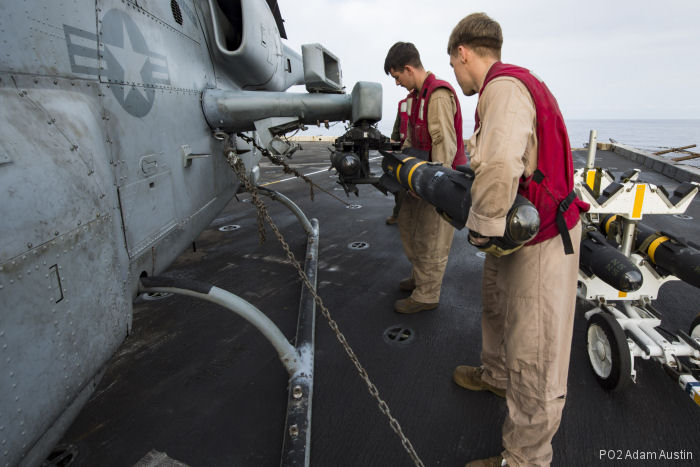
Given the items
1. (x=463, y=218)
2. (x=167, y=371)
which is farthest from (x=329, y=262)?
(x=463, y=218)

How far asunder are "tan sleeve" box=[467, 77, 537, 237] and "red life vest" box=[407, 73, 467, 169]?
55.9 inches

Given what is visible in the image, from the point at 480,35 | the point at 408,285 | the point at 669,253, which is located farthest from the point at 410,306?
the point at 480,35

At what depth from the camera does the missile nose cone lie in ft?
7.91

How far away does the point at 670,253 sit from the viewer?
8.59ft

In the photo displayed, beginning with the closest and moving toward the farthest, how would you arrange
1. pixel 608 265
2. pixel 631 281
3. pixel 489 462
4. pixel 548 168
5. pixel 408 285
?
1. pixel 548 168
2. pixel 489 462
3. pixel 631 281
4. pixel 608 265
5. pixel 408 285

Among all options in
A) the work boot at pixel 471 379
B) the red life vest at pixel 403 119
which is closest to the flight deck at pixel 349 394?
the work boot at pixel 471 379

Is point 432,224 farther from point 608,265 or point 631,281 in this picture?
point 631,281

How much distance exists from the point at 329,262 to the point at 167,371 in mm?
2502

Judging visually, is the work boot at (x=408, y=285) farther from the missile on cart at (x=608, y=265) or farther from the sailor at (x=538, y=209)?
the sailor at (x=538, y=209)

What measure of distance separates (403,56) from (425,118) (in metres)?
0.60

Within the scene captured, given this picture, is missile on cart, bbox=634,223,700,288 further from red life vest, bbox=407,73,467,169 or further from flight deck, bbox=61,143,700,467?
red life vest, bbox=407,73,467,169

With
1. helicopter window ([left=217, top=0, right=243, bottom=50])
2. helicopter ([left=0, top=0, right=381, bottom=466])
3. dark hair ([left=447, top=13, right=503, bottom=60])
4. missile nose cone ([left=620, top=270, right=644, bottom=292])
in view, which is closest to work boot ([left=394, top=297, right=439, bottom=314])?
missile nose cone ([left=620, top=270, right=644, bottom=292])

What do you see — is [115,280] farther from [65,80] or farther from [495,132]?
[495,132]

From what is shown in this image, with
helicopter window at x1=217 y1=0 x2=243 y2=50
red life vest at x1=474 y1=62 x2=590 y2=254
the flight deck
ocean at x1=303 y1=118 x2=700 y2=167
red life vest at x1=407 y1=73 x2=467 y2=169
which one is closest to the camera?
red life vest at x1=474 y1=62 x2=590 y2=254
